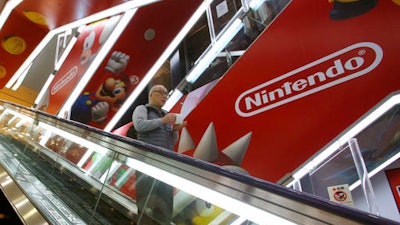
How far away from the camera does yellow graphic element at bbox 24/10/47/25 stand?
375 inches

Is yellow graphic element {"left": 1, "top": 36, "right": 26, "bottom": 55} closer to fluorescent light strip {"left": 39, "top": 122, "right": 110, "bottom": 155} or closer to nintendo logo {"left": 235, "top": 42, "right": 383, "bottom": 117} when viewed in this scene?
fluorescent light strip {"left": 39, "top": 122, "right": 110, "bottom": 155}

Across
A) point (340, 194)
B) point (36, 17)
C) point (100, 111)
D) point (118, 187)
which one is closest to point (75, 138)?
point (118, 187)

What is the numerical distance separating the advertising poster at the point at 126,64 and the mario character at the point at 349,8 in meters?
4.36

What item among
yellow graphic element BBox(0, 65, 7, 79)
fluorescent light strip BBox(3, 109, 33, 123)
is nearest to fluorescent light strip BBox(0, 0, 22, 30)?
yellow graphic element BBox(0, 65, 7, 79)

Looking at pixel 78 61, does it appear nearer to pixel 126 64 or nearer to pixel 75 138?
pixel 126 64

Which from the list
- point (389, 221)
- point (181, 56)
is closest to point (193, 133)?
point (389, 221)

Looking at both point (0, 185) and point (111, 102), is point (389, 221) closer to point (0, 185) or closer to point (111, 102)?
point (0, 185)

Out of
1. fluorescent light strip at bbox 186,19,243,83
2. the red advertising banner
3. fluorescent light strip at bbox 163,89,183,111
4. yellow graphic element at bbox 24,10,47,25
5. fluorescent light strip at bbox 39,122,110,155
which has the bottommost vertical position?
fluorescent light strip at bbox 39,122,110,155

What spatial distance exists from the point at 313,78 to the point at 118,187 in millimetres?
2311

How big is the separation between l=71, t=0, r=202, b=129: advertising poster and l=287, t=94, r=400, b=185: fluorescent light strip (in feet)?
16.0

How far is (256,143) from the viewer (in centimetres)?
398

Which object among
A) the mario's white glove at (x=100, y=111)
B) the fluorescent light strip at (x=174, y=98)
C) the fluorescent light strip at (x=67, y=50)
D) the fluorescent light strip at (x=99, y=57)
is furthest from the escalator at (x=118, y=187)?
the fluorescent light strip at (x=67, y=50)

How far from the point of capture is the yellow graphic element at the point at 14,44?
10289 mm

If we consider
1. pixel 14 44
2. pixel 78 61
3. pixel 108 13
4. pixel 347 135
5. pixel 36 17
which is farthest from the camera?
pixel 14 44
